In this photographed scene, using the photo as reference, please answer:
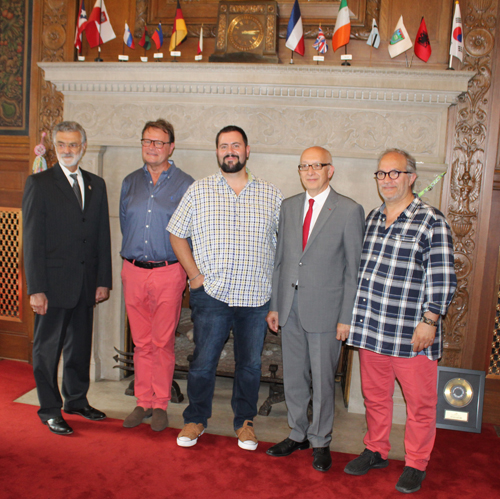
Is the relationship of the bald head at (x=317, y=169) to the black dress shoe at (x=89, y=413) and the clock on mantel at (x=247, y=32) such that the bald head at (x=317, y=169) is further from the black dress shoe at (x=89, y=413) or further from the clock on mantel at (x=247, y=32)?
the black dress shoe at (x=89, y=413)

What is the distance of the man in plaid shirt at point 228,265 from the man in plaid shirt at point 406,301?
1.78ft

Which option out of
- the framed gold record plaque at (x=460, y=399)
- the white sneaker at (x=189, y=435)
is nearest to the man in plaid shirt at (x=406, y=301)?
the framed gold record plaque at (x=460, y=399)

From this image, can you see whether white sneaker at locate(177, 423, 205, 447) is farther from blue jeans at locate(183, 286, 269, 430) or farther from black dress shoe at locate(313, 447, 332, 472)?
black dress shoe at locate(313, 447, 332, 472)

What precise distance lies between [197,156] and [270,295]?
4.44 feet

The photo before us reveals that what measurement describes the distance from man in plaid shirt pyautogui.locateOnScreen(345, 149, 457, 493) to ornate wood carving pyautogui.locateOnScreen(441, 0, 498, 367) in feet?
3.12

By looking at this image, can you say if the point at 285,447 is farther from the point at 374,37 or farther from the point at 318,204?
the point at 374,37

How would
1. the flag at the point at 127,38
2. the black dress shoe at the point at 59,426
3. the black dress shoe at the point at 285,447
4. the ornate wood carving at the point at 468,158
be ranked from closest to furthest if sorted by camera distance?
the black dress shoe at the point at 285,447, the black dress shoe at the point at 59,426, the ornate wood carving at the point at 468,158, the flag at the point at 127,38

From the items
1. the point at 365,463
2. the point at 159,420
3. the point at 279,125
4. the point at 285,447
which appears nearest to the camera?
the point at 365,463

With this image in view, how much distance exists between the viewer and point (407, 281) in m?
2.24

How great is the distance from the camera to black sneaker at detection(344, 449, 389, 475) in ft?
7.94

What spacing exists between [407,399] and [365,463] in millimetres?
422

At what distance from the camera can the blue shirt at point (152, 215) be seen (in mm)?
2779

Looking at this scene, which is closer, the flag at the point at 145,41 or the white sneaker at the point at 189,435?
the white sneaker at the point at 189,435

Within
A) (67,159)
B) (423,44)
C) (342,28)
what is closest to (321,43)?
(342,28)
